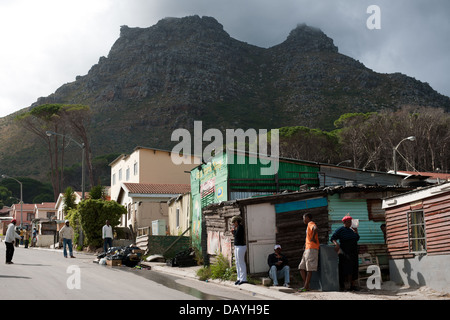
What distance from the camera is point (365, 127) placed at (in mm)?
53844

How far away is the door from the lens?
14141 mm

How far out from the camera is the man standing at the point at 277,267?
41.5 feet

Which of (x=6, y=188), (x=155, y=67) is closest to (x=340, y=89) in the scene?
(x=155, y=67)

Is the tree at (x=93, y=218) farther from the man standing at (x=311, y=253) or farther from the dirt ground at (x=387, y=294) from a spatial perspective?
the dirt ground at (x=387, y=294)

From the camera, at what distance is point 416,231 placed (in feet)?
40.0

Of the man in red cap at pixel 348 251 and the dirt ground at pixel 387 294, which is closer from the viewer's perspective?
the dirt ground at pixel 387 294

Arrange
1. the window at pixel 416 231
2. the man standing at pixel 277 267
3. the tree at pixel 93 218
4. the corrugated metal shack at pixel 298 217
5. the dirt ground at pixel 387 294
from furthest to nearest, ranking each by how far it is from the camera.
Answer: the tree at pixel 93 218
the corrugated metal shack at pixel 298 217
the man standing at pixel 277 267
the window at pixel 416 231
the dirt ground at pixel 387 294

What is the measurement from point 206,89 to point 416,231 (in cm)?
12162

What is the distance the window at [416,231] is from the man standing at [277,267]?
10.4 feet

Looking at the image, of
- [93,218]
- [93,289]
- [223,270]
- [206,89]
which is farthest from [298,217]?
[206,89]

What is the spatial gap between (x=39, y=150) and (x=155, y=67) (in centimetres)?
4948

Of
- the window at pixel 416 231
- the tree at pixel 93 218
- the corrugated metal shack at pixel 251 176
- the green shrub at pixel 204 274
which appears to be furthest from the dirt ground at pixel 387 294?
the tree at pixel 93 218
